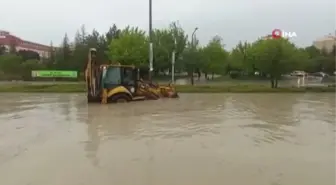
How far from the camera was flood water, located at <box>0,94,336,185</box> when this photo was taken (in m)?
6.73

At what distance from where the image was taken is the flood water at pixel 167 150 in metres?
6.73

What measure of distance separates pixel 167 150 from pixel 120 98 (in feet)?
40.5

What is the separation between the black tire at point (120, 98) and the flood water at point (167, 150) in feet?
16.9

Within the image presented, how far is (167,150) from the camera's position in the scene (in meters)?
8.93

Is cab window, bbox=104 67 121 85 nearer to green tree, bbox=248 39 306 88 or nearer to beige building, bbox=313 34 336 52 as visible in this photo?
green tree, bbox=248 39 306 88

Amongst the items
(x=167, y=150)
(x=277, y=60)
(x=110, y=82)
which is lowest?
(x=167, y=150)

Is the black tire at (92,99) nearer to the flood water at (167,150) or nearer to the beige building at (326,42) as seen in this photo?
the flood water at (167,150)

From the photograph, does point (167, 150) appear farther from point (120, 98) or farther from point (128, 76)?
point (128, 76)

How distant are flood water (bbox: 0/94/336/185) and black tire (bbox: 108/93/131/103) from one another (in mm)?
5159

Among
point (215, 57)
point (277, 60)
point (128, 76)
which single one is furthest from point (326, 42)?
point (128, 76)

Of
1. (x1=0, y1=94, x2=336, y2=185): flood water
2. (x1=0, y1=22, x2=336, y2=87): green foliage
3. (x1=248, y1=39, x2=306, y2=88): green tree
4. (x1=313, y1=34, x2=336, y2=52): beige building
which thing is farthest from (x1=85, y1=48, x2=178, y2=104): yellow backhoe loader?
(x1=313, y1=34, x2=336, y2=52): beige building

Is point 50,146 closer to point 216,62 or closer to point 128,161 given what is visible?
point 128,161

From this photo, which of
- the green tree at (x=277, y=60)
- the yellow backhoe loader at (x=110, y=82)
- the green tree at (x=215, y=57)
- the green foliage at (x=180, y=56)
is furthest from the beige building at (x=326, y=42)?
the yellow backhoe loader at (x=110, y=82)

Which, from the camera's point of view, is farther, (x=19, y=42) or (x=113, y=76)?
(x=19, y=42)
